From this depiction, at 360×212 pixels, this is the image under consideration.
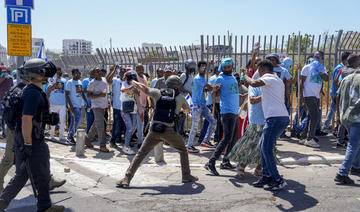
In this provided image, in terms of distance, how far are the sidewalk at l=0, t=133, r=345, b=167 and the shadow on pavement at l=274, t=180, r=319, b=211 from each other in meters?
1.59

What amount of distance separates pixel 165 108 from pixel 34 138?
2.08 meters

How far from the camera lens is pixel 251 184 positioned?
19.1ft

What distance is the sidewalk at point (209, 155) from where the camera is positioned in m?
7.26

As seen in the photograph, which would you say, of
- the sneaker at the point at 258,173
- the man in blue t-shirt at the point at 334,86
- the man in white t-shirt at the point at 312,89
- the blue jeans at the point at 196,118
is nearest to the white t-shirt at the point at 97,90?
the blue jeans at the point at 196,118

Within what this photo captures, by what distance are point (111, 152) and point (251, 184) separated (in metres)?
3.68

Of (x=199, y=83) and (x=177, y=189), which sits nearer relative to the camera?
(x=177, y=189)

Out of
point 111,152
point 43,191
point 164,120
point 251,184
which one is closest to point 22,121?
point 43,191

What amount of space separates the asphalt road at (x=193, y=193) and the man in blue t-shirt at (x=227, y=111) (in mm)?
303

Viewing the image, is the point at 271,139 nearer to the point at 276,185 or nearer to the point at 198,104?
the point at 276,185

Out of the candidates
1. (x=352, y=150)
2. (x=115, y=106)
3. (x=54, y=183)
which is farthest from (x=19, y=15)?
(x=352, y=150)

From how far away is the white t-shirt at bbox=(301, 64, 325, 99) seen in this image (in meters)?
8.37

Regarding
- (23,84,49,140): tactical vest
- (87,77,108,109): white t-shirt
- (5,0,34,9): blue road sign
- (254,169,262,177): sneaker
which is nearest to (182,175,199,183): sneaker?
(254,169,262,177): sneaker

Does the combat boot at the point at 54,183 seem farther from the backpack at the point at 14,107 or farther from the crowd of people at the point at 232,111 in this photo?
the backpack at the point at 14,107

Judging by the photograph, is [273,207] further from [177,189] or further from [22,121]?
[22,121]
